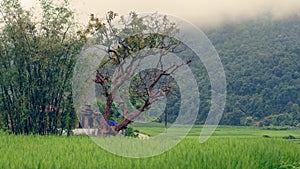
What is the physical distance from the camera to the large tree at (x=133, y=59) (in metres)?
12.6

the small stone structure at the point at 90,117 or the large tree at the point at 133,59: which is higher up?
the large tree at the point at 133,59

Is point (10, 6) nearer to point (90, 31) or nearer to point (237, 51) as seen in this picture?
point (90, 31)

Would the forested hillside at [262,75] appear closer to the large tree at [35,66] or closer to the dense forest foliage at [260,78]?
the dense forest foliage at [260,78]

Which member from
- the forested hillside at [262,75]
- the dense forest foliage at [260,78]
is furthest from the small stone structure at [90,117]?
the forested hillside at [262,75]

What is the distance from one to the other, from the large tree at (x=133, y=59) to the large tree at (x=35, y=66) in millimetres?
869

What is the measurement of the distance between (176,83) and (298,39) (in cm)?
3741

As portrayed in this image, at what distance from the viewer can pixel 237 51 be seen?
46.5 m

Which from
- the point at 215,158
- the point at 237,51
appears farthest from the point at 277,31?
the point at 215,158

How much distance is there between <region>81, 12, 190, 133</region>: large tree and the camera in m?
12.6

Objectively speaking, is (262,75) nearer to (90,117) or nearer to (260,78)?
(260,78)

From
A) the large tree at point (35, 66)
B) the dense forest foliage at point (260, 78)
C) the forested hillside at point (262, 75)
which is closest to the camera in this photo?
the large tree at point (35, 66)

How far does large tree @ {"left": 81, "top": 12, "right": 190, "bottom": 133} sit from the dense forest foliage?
1442cm

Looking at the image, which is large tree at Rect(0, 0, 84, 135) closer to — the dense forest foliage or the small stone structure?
the small stone structure

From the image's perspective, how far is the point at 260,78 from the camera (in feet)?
129
